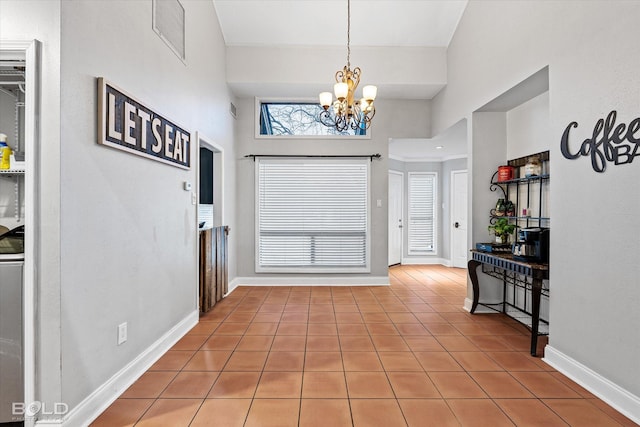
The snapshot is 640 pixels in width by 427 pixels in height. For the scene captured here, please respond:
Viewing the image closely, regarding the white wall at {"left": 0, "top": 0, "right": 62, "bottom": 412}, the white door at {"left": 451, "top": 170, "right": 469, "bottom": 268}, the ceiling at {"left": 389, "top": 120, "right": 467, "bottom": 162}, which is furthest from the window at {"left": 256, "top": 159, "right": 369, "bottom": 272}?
the white wall at {"left": 0, "top": 0, "right": 62, "bottom": 412}

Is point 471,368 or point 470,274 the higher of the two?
point 470,274

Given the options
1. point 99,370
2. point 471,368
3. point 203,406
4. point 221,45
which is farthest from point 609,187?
point 221,45

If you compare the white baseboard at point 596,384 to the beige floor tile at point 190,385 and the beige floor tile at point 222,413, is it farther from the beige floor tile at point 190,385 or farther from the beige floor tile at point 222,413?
the beige floor tile at point 190,385

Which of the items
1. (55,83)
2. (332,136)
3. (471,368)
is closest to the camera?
(55,83)

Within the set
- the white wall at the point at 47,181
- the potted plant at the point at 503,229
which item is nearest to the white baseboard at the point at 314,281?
the potted plant at the point at 503,229

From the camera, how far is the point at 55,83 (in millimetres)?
1723

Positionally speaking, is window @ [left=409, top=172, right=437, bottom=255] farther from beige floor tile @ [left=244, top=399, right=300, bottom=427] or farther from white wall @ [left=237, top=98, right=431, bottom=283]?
beige floor tile @ [left=244, top=399, right=300, bottom=427]

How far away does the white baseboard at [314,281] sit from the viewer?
5504 mm

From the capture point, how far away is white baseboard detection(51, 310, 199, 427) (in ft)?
6.00

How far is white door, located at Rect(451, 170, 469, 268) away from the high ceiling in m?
3.29

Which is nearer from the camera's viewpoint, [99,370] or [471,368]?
[99,370]

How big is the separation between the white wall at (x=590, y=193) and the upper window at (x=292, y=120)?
296cm

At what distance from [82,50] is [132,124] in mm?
549

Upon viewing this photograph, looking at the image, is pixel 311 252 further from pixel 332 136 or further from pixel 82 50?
pixel 82 50
